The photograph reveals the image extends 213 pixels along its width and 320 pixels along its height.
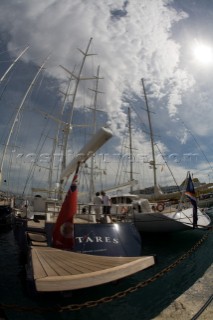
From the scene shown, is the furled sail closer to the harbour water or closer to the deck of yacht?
the deck of yacht

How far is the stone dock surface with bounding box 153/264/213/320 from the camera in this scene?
4.14 metres

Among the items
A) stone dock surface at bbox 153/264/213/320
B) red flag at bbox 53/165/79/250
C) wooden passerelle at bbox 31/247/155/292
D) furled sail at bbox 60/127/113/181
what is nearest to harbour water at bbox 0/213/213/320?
wooden passerelle at bbox 31/247/155/292

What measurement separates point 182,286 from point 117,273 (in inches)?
180

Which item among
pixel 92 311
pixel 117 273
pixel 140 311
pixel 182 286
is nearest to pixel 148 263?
pixel 117 273

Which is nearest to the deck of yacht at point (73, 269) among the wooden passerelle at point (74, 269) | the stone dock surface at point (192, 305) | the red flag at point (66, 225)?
the wooden passerelle at point (74, 269)

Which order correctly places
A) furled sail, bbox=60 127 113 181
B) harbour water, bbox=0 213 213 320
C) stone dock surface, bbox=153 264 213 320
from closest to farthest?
1. stone dock surface, bbox=153 264 213 320
2. harbour water, bbox=0 213 213 320
3. furled sail, bbox=60 127 113 181

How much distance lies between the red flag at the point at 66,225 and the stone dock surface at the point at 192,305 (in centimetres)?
309

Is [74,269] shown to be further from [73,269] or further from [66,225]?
[66,225]

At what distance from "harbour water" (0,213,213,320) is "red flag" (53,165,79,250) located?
1.36 m

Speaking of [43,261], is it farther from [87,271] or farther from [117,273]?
[117,273]

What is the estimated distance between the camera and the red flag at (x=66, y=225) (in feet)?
21.0

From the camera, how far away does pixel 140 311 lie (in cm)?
616

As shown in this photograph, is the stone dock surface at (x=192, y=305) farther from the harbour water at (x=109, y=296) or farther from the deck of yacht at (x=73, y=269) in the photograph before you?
the deck of yacht at (x=73, y=269)

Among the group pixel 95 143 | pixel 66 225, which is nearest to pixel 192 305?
pixel 66 225
